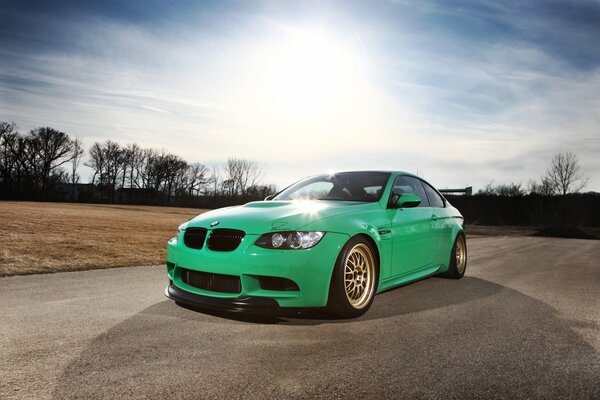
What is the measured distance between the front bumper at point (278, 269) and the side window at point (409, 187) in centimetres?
181

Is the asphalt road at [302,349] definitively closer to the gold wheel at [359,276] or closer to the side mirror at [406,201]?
the gold wheel at [359,276]

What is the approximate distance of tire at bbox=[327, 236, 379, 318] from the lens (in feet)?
12.3

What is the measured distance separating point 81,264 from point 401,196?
614 cm

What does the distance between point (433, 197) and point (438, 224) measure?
1.85ft

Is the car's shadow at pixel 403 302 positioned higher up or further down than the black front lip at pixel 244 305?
further down

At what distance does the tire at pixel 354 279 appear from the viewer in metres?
3.74

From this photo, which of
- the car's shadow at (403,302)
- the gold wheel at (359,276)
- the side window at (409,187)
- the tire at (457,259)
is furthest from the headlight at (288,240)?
the tire at (457,259)

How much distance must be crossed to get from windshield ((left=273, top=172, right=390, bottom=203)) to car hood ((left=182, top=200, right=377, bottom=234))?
52cm

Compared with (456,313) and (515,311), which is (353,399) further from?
(515,311)

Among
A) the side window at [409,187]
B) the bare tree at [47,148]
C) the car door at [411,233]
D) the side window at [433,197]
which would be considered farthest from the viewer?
the bare tree at [47,148]

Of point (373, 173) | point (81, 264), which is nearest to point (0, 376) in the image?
point (373, 173)

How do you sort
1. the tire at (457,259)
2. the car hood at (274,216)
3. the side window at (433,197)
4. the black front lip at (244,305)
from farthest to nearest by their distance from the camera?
the tire at (457,259) → the side window at (433,197) → the car hood at (274,216) → the black front lip at (244,305)

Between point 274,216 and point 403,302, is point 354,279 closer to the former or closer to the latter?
point 274,216

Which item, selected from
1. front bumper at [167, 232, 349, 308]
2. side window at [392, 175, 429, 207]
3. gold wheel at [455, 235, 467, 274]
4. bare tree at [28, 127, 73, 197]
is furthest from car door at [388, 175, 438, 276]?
bare tree at [28, 127, 73, 197]
